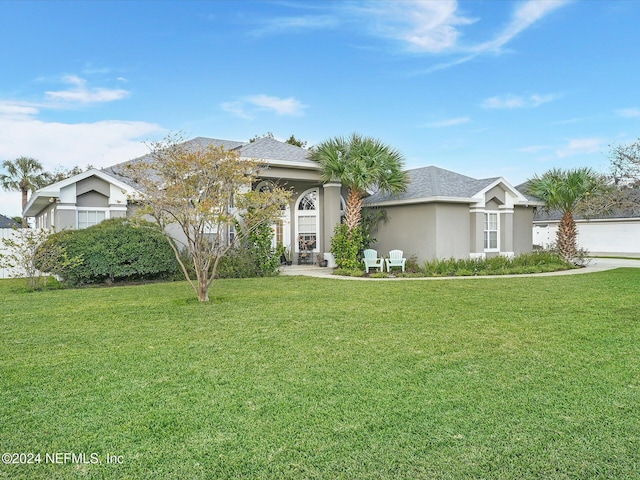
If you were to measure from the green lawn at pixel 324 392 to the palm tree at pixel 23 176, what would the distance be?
3216cm

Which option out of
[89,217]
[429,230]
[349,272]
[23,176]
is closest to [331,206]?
[349,272]

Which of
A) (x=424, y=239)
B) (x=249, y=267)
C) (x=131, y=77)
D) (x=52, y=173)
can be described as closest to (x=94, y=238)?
(x=249, y=267)

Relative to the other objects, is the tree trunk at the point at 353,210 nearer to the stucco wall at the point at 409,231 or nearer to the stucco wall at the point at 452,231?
the stucco wall at the point at 409,231

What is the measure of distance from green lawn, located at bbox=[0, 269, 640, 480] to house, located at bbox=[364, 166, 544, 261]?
934cm

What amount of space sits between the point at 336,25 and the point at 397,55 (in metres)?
3.18

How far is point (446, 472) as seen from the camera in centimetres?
327

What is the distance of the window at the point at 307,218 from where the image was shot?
2052 centimetres

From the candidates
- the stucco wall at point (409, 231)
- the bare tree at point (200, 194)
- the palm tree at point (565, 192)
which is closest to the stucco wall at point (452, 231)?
the stucco wall at point (409, 231)

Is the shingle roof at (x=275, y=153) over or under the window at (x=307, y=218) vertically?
over

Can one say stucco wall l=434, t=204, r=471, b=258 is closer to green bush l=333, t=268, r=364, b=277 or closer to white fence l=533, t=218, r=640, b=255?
green bush l=333, t=268, r=364, b=277

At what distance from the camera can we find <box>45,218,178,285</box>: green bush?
46.0ft

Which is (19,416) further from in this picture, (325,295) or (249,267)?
(249,267)

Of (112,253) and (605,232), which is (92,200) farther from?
(605,232)

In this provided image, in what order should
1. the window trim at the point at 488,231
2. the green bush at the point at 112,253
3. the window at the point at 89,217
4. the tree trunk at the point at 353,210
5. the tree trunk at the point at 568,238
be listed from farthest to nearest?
the tree trunk at the point at 568,238, the window trim at the point at 488,231, the tree trunk at the point at 353,210, the window at the point at 89,217, the green bush at the point at 112,253
